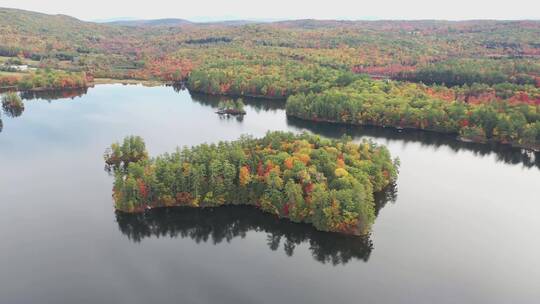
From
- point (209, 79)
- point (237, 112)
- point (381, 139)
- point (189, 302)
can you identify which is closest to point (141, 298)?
point (189, 302)

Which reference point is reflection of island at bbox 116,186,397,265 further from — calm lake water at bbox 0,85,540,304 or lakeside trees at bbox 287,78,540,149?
lakeside trees at bbox 287,78,540,149

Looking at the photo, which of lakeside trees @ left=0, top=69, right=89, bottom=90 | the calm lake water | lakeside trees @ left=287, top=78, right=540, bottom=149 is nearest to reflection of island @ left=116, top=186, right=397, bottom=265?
the calm lake water

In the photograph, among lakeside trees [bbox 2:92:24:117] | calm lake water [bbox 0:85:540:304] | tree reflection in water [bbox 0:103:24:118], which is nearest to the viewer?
calm lake water [bbox 0:85:540:304]

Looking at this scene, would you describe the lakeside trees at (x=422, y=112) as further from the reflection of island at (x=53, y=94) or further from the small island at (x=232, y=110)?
the reflection of island at (x=53, y=94)

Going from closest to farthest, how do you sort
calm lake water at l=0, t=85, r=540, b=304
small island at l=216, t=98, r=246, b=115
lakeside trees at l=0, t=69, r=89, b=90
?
calm lake water at l=0, t=85, r=540, b=304 < small island at l=216, t=98, r=246, b=115 < lakeside trees at l=0, t=69, r=89, b=90

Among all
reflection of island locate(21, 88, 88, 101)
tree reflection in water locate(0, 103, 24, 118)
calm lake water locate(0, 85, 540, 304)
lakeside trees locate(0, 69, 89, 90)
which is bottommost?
calm lake water locate(0, 85, 540, 304)

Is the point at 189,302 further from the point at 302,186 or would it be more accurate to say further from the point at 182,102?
the point at 182,102
